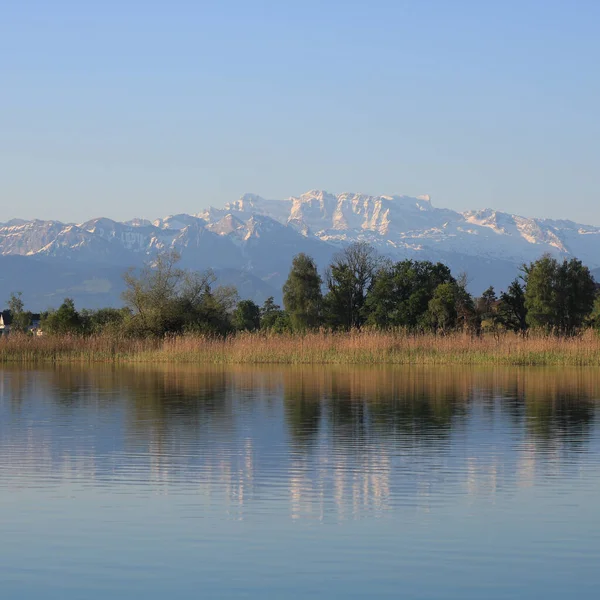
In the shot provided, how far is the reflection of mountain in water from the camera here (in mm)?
15375

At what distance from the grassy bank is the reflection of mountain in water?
9.41m

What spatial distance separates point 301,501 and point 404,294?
53.2 meters

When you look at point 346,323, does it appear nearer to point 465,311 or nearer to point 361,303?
point 361,303

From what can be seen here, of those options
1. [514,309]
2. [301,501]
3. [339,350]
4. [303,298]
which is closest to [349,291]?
[303,298]

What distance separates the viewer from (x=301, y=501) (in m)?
14.0

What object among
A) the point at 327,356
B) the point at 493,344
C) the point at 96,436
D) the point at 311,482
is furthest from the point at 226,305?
the point at 311,482

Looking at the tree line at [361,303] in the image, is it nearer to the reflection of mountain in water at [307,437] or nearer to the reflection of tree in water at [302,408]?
the reflection of tree in water at [302,408]

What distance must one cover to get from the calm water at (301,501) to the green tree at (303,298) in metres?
42.7

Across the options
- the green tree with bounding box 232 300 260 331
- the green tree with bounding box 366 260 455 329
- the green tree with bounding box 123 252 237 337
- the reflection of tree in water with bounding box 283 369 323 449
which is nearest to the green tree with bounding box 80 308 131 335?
the green tree with bounding box 123 252 237 337

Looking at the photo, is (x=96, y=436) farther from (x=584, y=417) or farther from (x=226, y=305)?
(x=226, y=305)

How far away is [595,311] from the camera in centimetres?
6600

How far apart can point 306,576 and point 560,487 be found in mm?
5671

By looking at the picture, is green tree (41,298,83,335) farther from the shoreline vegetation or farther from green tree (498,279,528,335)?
green tree (498,279,528,335)

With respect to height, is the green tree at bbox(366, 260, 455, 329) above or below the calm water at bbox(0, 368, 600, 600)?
above
